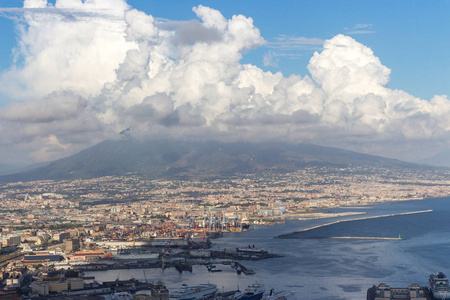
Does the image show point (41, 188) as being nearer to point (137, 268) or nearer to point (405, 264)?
point (137, 268)

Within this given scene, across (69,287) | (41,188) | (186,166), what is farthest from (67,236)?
(186,166)

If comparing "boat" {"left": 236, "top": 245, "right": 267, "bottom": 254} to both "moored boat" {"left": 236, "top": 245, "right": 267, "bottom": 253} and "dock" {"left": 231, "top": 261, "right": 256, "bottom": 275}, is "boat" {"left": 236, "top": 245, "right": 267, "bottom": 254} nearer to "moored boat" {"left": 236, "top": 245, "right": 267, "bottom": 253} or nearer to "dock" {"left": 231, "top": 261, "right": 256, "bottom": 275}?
"moored boat" {"left": 236, "top": 245, "right": 267, "bottom": 253}

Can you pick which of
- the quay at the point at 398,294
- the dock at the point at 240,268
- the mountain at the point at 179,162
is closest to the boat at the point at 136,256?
the dock at the point at 240,268

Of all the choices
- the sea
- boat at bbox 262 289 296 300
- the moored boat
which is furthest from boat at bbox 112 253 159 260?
boat at bbox 262 289 296 300

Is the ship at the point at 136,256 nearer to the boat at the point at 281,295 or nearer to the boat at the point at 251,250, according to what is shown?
the boat at the point at 251,250

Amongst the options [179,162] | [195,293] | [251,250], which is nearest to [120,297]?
[195,293]

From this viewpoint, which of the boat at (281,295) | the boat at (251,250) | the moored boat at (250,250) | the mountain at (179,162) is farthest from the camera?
the mountain at (179,162)

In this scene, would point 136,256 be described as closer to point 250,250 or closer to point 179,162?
point 250,250
